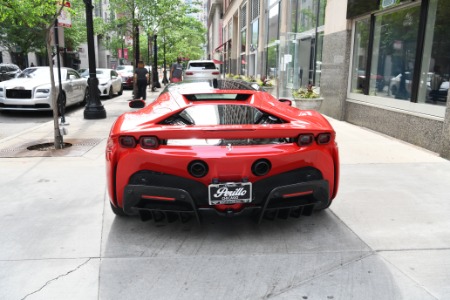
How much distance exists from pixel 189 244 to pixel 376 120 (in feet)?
23.7

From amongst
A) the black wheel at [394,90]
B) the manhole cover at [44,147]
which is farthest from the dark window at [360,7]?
the manhole cover at [44,147]

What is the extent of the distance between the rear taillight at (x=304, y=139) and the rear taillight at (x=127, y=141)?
53.6 inches

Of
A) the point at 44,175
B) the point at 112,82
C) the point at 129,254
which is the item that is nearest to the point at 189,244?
the point at 129,254

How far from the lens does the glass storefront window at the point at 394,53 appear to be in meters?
8.54

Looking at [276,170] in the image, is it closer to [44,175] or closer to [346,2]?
[44,175]

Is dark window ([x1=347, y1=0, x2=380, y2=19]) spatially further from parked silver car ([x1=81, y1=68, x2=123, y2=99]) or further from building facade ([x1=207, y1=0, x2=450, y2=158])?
parked silver car ([x1=81, y1=68, x2=123, y2=99])

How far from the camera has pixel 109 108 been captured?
1512 cm

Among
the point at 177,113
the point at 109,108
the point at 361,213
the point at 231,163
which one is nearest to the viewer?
the point at 231,163

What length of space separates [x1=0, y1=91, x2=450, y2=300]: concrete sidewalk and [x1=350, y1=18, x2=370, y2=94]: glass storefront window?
5493mm

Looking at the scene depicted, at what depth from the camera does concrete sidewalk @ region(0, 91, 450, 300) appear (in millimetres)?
2984

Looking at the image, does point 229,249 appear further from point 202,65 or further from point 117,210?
point 202,65

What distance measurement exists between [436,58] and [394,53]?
168cm

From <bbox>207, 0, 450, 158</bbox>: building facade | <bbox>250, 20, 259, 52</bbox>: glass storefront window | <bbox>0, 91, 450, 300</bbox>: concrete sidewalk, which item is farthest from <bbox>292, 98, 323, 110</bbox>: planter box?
<bbox>250, 20, 259, 52</bbox>: glass storefront window

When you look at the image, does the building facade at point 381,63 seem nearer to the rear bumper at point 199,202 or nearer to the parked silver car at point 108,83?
the rear bumper at point 199,202
